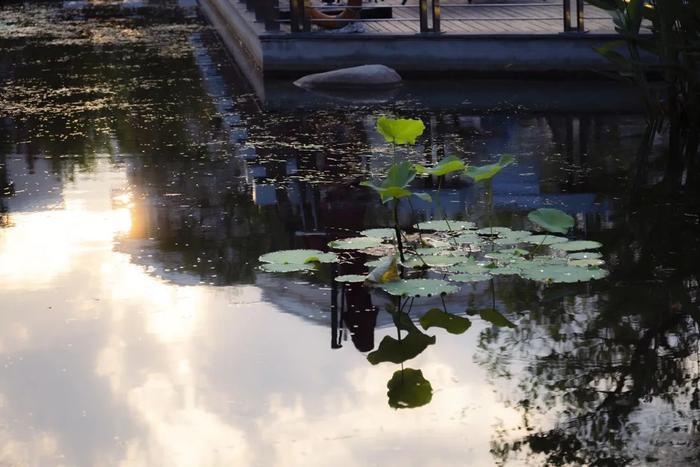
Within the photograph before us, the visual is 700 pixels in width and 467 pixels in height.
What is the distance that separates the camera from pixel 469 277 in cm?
668

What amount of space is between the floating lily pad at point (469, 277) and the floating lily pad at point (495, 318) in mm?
395

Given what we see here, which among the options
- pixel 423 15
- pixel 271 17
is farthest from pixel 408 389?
pixel 271 17

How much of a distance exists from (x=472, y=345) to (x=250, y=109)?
7942mm

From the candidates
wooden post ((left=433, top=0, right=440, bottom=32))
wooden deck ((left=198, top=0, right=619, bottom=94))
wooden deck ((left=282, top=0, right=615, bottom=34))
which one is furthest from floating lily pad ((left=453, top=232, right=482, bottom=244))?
wooden post ((left=433, top=0, right=440, bottom=32))

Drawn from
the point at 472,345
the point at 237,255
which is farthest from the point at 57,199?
the point at 472,345

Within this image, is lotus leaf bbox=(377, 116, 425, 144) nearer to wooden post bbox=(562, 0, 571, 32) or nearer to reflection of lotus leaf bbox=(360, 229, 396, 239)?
reflection of lotus leaf bbox=(360, 229, 396, 239)

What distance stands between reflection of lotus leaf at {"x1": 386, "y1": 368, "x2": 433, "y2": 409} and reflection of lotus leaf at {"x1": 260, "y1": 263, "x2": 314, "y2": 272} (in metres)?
1.64

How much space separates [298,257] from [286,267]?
0.16m

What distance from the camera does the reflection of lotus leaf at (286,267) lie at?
7.03 meters

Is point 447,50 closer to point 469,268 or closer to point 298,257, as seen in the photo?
point 298,257

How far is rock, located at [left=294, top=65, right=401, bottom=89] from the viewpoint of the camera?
48.2 feet

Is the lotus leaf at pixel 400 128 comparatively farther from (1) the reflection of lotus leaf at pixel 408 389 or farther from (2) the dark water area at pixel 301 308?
(1) the reflection of lotus leaf at pixel 408 389

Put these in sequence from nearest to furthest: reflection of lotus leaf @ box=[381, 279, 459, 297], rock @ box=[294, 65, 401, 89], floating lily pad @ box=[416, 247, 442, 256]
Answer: reflection of lotus leaf @ box=[381, 279, 459, 297] < floating lily pad @ box=[416, 247, 442, 256] < rock @ box=[294, 65, 401, 89]

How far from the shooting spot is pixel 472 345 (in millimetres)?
5785
